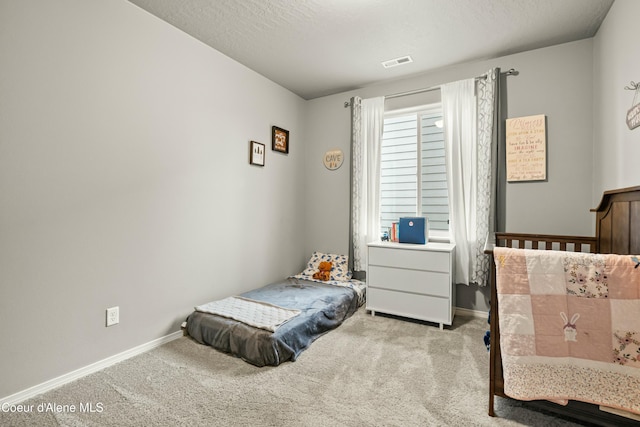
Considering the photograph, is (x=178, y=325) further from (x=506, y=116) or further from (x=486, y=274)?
(x=506, y=116)

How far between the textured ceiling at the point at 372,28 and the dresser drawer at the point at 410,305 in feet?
7.36

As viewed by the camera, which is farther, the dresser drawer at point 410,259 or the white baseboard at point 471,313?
the white baseboard at point 471,313

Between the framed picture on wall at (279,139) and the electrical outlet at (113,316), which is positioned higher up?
the framed picture on wall at (279,139)

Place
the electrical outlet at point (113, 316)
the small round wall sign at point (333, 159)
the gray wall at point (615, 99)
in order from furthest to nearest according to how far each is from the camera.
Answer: the small round wall sign at point (333, 159) → the electrical outlet at point (113, 316) → the gray wall at point (615, 99)

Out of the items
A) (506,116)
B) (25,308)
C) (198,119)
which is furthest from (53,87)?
(506,116)

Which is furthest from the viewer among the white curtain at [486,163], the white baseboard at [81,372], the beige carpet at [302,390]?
the white curtain at [486,163]

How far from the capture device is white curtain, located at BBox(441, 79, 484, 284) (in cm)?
291

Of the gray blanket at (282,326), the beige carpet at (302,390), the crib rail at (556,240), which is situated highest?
the crib rail at (556,240)

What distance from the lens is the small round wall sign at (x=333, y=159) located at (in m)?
3.73

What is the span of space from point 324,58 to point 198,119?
132 cm

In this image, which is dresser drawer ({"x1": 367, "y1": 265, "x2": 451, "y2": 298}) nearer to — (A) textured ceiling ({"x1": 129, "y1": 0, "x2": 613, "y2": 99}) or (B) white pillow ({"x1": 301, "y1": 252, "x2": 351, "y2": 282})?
(B) white pillow ({"x1": 301, "y1": 252, "x2": 351, "y2": 282})

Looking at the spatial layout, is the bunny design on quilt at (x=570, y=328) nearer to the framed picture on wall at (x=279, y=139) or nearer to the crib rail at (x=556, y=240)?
the crib rail at (x=556, y=240)

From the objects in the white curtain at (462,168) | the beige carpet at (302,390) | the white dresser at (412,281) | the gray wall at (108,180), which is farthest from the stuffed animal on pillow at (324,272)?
the white curtain at (462,168)

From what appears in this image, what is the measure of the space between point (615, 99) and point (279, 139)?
2.89 meters
